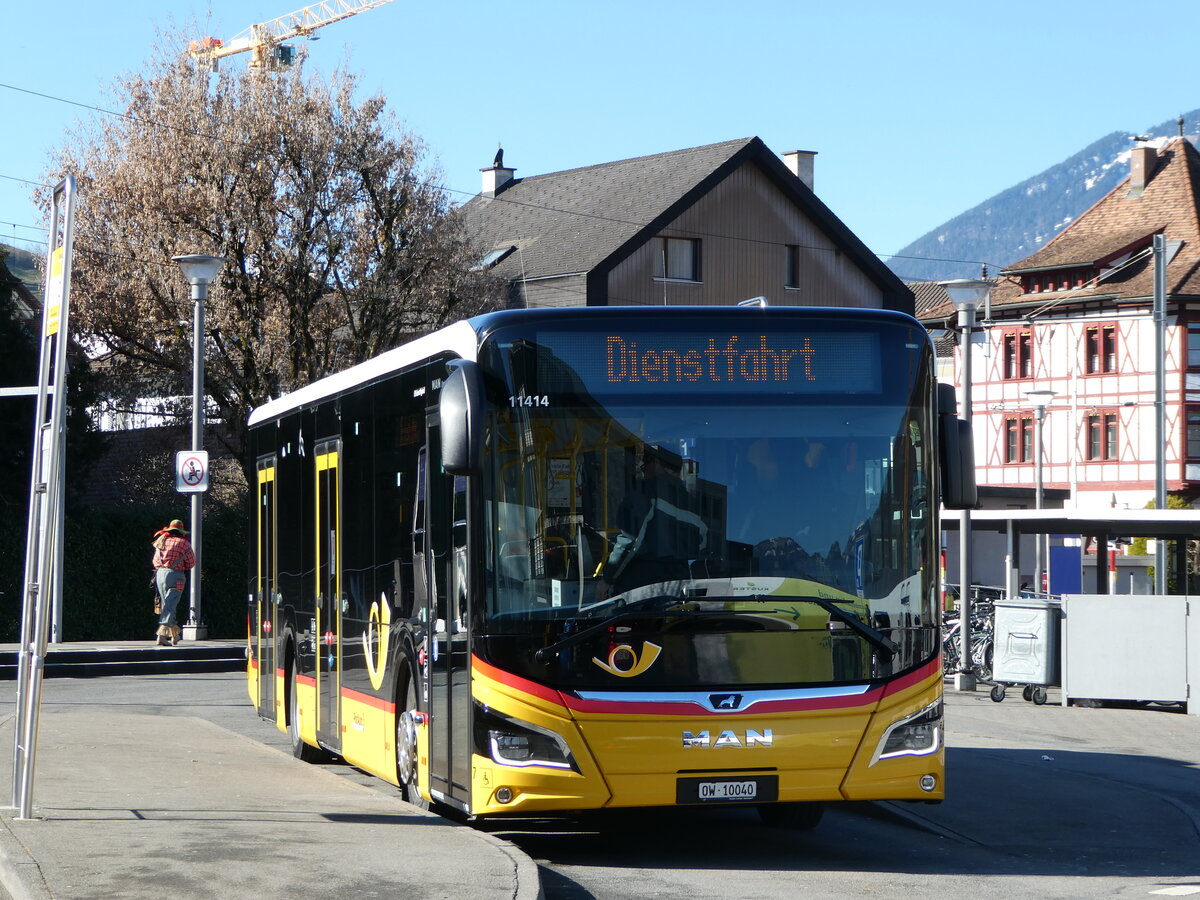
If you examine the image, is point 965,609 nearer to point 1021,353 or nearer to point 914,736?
point 914,736

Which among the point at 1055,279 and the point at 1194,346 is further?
the point at 1055,279

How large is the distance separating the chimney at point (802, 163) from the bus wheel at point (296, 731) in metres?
45.3

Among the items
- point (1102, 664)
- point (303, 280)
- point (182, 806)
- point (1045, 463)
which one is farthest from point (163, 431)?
point (1045, 463)

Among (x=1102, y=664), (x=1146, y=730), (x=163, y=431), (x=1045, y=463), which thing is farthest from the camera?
(x=1045, y=463)

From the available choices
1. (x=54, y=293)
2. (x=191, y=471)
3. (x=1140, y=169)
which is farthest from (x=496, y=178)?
(x=54, y=293)

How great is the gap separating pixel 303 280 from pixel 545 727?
29635 millimetres

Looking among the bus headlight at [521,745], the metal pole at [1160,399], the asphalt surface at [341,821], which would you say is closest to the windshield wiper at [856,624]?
the asphalt surface at [341,821]

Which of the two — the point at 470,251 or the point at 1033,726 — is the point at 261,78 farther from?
the point at 1033,726

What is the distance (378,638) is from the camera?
37.6ft

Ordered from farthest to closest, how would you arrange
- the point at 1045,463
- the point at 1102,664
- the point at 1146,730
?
the point at 1045,463, the point at 1102,664, the point at 1146,730

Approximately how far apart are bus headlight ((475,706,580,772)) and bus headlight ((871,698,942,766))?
159cm

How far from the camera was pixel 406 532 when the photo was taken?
10.7m

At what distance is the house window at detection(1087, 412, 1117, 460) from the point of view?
227 ft

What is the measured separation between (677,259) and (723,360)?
40875 mm
